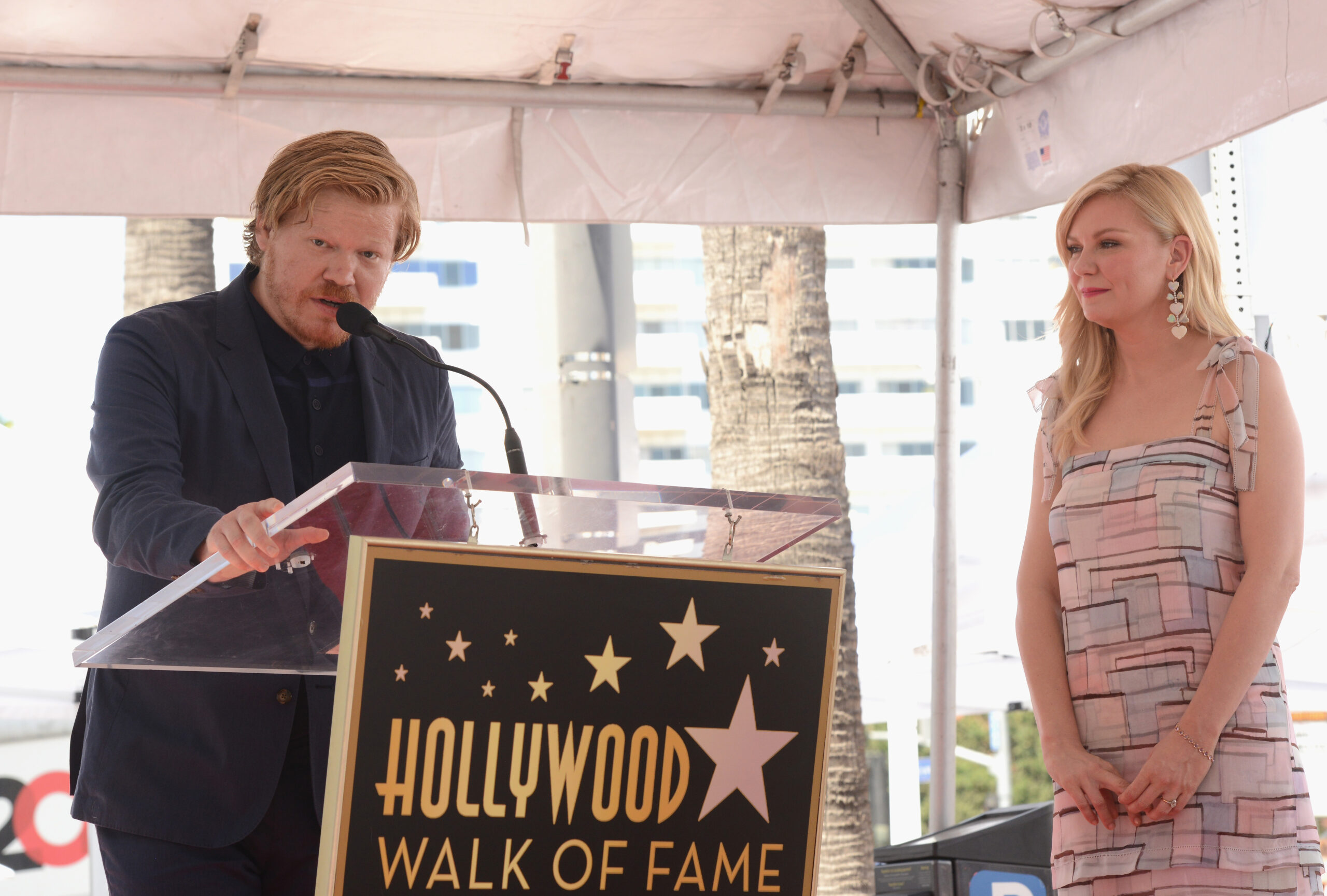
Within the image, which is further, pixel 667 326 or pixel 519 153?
pixel 667 326

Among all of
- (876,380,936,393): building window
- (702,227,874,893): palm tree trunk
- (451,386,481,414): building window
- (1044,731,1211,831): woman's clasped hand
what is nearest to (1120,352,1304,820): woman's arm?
(1044,731,1211,831): woman's clasped hand

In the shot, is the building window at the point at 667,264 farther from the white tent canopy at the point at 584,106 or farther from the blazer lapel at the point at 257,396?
the blazer lapel at the point at 257,396

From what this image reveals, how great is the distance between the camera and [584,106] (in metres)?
3.59

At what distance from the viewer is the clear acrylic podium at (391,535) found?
1.27 metres

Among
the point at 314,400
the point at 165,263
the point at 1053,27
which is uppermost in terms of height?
the point at 165,263

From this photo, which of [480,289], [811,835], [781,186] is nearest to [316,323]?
[811,835]

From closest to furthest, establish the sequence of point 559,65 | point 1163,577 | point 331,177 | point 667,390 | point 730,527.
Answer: point 730,527 < point 331,177 < point 1163,577 < point 559,65 < point 667,390

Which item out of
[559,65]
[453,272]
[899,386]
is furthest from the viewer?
[899,386]

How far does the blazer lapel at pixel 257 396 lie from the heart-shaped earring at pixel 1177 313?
1.61 metres

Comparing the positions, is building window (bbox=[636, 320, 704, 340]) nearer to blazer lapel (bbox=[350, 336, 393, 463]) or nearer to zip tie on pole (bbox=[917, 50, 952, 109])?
zip tie on pole (bbox=[917, 50, 952, 109])

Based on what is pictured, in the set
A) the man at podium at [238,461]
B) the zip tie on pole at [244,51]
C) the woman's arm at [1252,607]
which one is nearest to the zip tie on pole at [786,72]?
the zip tie on pole at [244,51]

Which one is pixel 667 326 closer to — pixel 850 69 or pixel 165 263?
pixel 165 263

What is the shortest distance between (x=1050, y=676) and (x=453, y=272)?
46.0 meters

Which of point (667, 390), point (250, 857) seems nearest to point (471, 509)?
point (250, 857)
